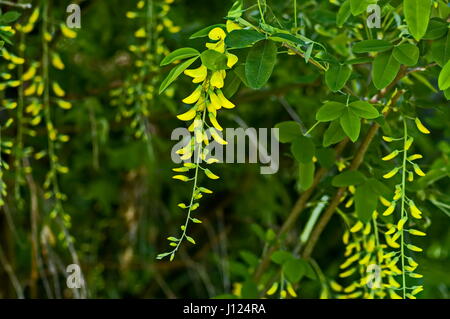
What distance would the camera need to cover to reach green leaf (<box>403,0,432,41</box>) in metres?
0.69

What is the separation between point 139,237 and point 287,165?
0.46 m

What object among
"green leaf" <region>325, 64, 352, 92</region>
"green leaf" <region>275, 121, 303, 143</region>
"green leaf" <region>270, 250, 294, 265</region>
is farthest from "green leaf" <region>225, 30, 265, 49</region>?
"green leaf" <region>270, 250, 294, 265</region>

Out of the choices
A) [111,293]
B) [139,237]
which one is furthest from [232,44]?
[139,237]

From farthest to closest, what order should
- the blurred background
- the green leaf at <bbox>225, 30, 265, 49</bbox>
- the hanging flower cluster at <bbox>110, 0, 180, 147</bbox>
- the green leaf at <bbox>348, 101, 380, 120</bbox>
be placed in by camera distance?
the blurred background → the hanging flower cluster at <bbox>110, 0, 180, 147</bbox> → the green leaf at <bbox>348, 101, 380, 120</bbox> → the green leaf at <bbox>225, 30, 265, 49</bbox>

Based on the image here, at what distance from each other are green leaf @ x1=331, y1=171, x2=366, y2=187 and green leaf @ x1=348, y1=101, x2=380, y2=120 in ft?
0.52

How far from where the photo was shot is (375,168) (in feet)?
3.03

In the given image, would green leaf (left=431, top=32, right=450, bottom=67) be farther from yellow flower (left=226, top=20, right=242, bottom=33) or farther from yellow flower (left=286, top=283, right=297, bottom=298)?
yellow flower (left=286, top=283, right=297, bottom=298)

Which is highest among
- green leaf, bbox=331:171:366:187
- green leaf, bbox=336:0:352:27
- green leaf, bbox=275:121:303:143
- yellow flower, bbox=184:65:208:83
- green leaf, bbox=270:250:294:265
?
green leaf, bbox=336:0:352:27

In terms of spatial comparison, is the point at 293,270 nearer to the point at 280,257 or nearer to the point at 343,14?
the point at 280,257

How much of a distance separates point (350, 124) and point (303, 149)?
0.47 ft

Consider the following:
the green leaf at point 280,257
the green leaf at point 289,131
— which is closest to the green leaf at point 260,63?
the green leaf at point 289,131

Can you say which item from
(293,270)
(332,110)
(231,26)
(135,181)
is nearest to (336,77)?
(332,110)

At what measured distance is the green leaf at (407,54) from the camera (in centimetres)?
74
